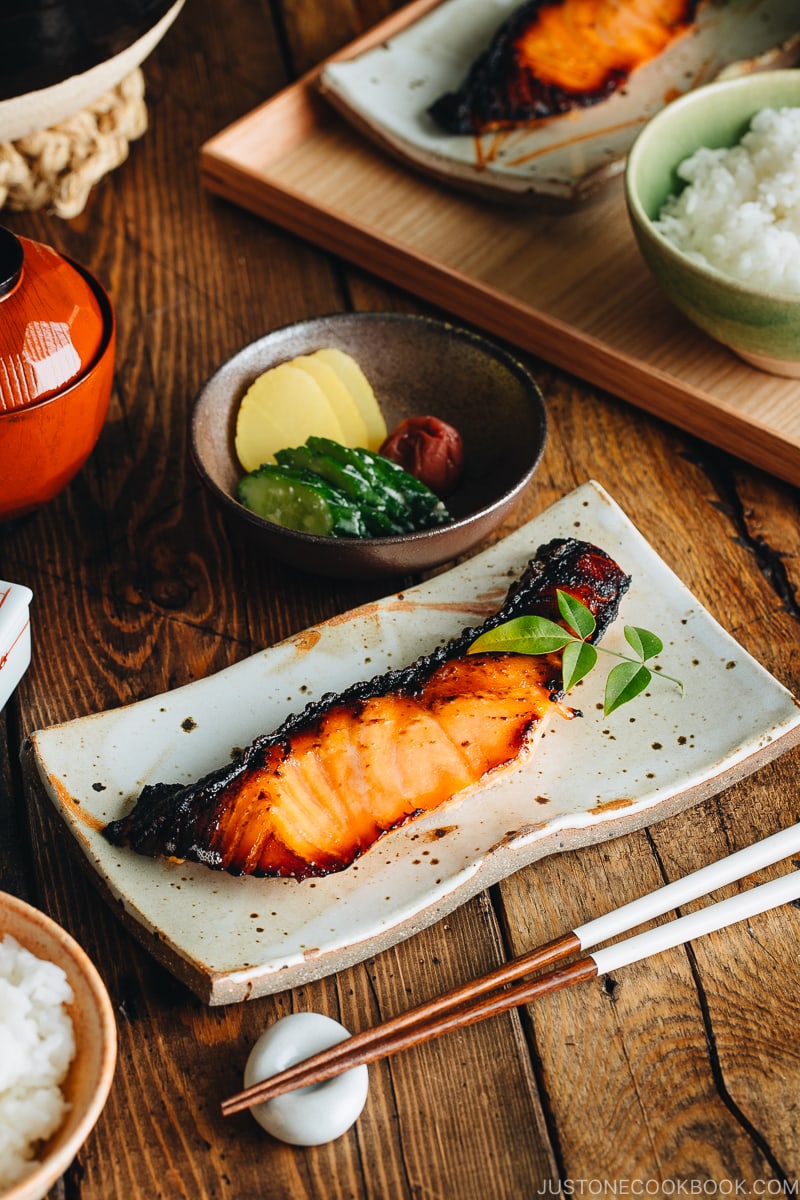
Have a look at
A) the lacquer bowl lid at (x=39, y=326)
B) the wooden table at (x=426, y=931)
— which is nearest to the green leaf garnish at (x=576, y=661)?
the wooden table at (x=426, y=931)

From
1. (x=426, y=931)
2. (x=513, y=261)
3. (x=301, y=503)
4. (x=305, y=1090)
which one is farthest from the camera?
(x=513, y=261)

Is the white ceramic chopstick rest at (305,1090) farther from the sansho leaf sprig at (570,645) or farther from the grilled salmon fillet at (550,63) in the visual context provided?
the grilled salmon fillet at (550,63)

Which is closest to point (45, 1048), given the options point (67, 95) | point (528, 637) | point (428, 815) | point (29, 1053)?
point (29, 1053)

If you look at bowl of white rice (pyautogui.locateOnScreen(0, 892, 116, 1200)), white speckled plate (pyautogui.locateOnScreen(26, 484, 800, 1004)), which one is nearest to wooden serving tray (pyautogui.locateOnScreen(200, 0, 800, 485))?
white speckled plate (pyautogui.locateOnScreen(26, 484, 800, 1004))

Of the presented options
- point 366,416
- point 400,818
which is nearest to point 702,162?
point 366,416

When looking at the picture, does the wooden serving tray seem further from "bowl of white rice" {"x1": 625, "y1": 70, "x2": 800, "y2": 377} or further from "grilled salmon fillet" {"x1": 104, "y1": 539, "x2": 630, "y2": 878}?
"grilled salmon fillet" {"x1": 104, "y1": 539, "x2": 630, "y2": 878}

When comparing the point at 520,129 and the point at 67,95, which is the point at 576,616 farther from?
the point at 520,129

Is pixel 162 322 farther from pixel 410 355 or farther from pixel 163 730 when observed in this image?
pixel 163 730
